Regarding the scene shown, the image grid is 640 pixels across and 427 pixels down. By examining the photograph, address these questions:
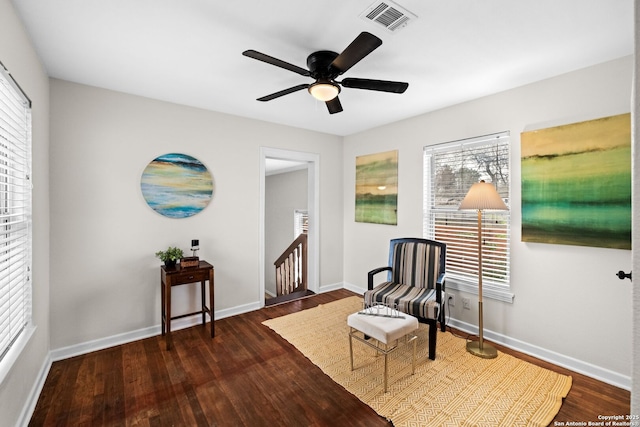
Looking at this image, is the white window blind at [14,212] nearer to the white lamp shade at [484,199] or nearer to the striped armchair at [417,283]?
the striped armchair at [417,283]

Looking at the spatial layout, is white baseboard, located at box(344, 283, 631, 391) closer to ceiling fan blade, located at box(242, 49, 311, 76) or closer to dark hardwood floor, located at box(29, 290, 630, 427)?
dark hardwood floor, located at box(29, 290, 630, 427)

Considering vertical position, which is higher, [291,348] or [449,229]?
[449,229]

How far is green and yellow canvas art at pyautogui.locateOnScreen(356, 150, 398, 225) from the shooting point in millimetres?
3898

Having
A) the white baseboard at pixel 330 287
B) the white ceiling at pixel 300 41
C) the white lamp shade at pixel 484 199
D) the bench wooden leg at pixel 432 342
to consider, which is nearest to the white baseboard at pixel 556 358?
the bench wooden leg at pixel 432 342

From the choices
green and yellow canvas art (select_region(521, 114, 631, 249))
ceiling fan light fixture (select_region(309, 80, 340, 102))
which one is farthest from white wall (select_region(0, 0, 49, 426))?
green and yellow canvas art (select_region(521, 114, 631, 249))

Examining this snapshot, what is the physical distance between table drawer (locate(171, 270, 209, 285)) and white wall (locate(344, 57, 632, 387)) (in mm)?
2830

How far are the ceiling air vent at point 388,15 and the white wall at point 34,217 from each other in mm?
1996

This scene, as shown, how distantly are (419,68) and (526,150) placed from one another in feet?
4.23

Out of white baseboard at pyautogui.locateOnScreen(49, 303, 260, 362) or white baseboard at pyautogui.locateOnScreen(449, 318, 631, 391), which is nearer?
white baseboard at pyautogui.locateOnScreen(449, 318, 631, 391)

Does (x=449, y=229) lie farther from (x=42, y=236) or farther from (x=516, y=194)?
(x=42, y=236)

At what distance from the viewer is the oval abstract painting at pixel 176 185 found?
2.99 meters

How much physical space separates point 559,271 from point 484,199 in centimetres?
91

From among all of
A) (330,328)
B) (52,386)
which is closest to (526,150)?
(330,328)

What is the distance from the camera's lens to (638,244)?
30.9 inches
